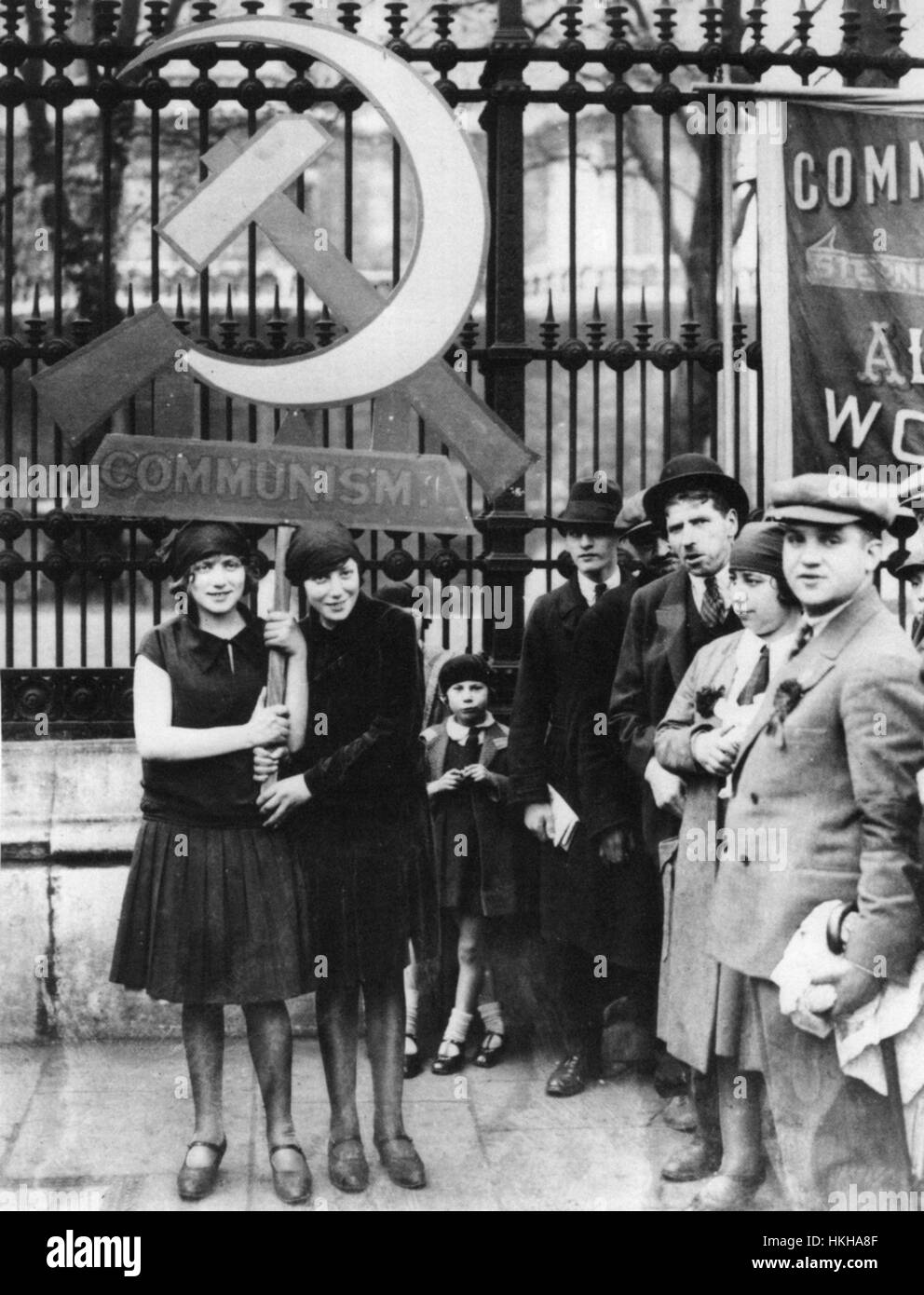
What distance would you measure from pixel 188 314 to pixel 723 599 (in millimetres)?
2098

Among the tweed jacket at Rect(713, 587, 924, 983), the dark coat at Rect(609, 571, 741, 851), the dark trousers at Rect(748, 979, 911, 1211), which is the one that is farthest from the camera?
the dark coat at Rect(609, 571, 741, 851)

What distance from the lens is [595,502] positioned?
5039mm

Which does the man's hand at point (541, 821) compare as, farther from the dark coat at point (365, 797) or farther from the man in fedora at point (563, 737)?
the dark coat at point (365, 797)

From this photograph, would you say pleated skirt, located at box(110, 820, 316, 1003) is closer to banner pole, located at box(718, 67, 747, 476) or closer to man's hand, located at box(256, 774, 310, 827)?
man's hand, located at box(256, 774, 310, 827)

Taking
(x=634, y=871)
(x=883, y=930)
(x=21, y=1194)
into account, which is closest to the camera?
(x=883, y=930)

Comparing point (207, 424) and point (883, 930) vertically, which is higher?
point (207, 424)

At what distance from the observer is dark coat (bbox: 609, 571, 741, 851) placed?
15.8ft

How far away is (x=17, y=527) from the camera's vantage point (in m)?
5.05

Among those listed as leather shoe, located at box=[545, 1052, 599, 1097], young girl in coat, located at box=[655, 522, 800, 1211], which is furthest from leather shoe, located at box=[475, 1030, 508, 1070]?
young girl in coat, located at box=[655, 522, 800, 1211]

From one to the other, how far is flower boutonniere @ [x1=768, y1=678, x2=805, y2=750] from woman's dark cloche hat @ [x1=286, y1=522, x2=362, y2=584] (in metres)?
1.34

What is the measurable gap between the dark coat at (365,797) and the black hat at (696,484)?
939mm

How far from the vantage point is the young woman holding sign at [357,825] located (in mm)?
4504

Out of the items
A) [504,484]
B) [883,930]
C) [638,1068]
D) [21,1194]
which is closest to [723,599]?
[504,484]

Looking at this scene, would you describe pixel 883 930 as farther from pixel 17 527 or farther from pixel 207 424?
pixel 17 527
